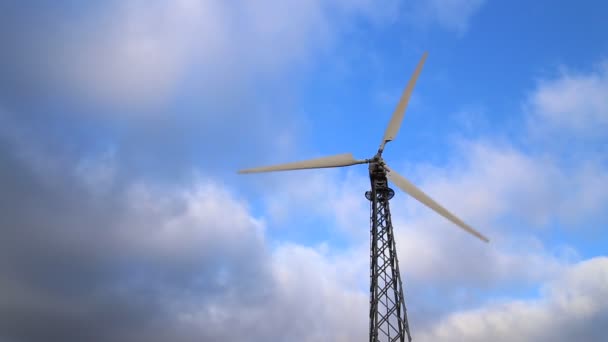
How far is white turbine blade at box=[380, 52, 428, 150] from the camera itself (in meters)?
52.8

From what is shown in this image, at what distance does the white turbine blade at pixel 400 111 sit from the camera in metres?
52.8

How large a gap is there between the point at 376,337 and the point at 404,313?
140 inches

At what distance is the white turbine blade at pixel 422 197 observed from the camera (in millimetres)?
47750

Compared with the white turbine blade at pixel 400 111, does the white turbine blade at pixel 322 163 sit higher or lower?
lower

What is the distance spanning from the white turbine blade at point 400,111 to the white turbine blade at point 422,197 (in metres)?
3.59

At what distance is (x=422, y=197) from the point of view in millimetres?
49906

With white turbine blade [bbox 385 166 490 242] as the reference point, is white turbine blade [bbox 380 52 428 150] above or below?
above

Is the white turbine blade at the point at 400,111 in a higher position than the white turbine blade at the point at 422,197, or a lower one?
higher

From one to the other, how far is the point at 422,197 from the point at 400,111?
1006cm

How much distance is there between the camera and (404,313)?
4503 cm

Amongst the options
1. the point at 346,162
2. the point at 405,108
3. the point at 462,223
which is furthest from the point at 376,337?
the point at 405,108

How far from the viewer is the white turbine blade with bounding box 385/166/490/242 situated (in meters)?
47.8

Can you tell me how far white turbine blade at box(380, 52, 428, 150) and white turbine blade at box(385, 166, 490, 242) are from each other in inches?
141

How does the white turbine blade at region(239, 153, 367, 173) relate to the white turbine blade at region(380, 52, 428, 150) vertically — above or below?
below
